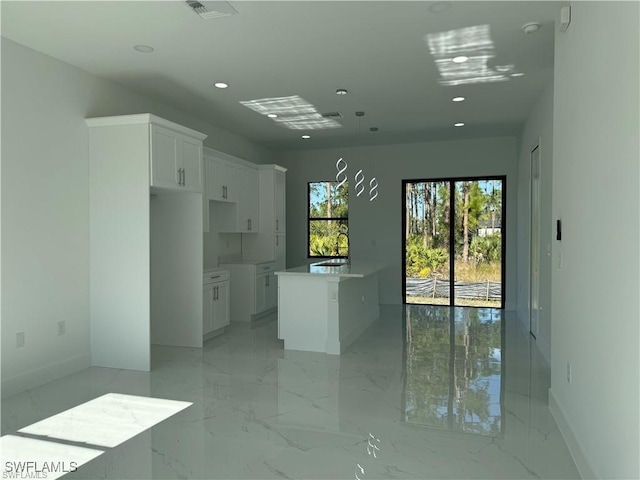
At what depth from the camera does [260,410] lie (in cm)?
323

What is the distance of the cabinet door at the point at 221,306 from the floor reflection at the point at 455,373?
2261mm

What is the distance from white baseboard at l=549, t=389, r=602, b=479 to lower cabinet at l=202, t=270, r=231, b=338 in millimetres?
3575

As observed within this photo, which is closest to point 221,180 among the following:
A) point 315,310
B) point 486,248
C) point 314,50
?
point 315,310

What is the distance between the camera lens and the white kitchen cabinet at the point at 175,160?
4.21 metres

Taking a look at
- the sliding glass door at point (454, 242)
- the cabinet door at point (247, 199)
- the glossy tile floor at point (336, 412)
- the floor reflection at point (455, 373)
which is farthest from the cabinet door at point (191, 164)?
the sliding glass door at point (454, 242)

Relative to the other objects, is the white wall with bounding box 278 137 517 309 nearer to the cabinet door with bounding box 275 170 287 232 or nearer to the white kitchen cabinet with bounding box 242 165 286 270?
the cabinet door with bounding box 275 170 287 232

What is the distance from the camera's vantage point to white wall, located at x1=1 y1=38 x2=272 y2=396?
3578 mm

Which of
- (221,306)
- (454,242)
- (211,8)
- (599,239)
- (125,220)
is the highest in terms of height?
(211,8)

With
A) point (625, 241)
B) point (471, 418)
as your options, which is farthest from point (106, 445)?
point (625, 241)

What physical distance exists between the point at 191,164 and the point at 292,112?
1.62 meters

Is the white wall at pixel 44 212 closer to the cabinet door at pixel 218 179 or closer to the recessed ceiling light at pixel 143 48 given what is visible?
the recessed ceiling light at pixel 143 48

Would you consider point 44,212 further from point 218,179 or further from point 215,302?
point 218,179

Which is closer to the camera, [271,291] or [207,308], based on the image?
[207,308]

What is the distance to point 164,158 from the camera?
170 inches
